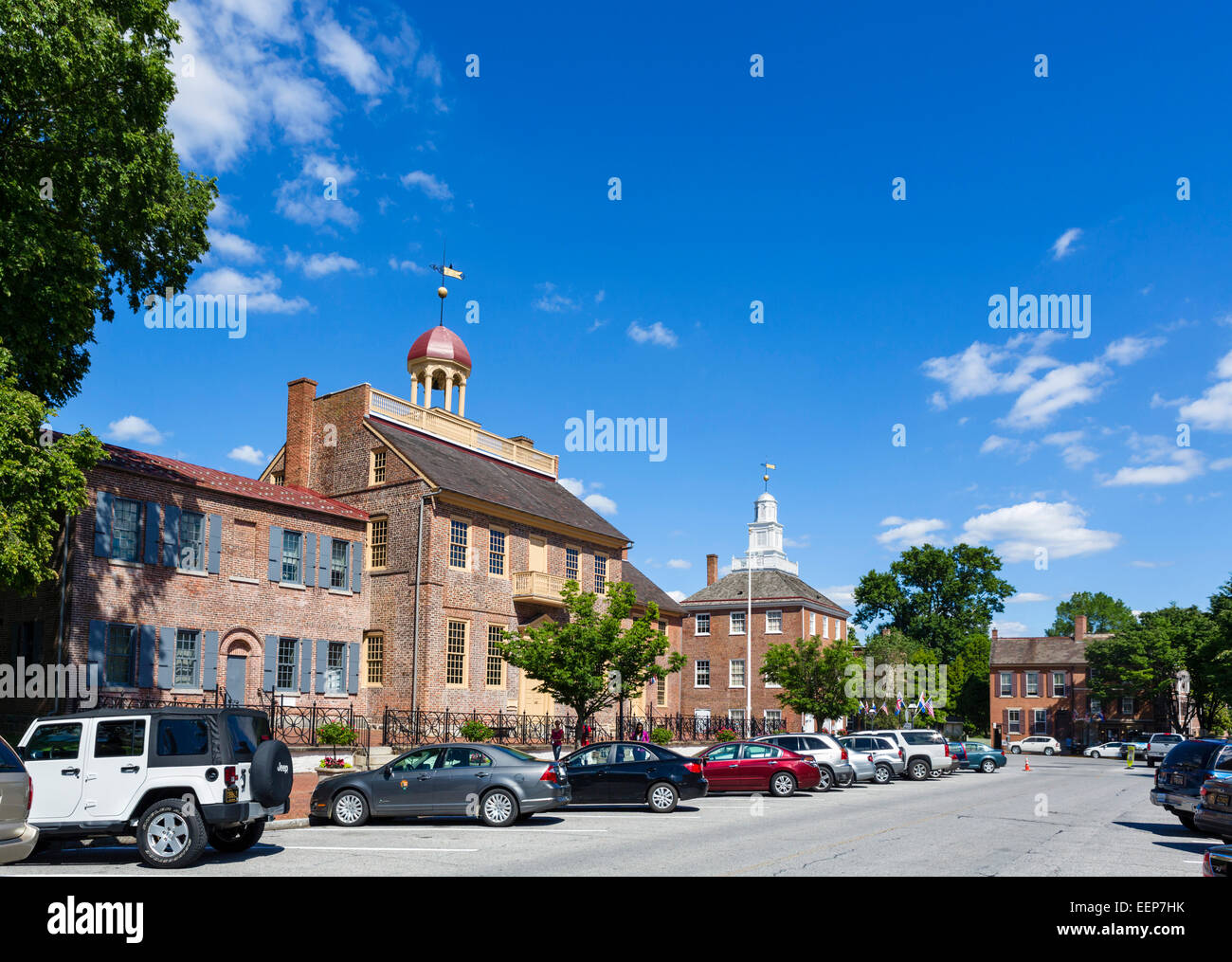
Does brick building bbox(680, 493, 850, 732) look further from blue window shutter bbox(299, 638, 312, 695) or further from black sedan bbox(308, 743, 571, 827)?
black sedan bbox(308, 743, 571, 827)

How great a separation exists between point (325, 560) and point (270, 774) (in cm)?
2416

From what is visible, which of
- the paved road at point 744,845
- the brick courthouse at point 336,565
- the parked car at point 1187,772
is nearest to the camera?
the paved road at point 744,845

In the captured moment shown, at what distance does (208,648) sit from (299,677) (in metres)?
3.94

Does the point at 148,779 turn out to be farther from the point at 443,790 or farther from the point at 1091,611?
the point at 1091,611

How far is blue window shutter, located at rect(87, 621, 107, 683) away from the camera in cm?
2805

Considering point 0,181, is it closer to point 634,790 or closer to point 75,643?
point 75,643

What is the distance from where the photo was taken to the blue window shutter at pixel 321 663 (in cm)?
3534

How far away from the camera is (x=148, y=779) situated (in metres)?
12.6

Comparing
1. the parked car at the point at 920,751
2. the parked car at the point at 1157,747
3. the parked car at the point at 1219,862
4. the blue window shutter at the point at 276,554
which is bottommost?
the parked car at the point at 1157,747

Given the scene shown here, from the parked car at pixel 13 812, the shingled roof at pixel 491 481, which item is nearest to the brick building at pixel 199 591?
the shingled roof at pixel 491 481

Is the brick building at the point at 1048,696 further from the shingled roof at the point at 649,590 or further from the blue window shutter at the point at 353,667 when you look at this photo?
the blue window shutter at the point at 353,667

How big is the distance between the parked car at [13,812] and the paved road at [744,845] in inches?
72.2

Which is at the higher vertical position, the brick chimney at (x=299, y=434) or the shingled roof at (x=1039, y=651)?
the brick chimney at (x=299, y=434)

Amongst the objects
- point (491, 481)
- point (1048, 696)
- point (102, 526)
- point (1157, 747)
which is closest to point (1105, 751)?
point (1048, 696)
